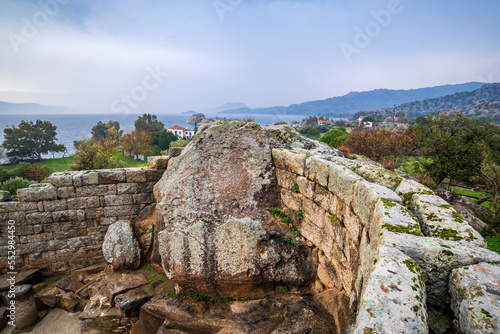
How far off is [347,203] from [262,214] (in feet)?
7.64

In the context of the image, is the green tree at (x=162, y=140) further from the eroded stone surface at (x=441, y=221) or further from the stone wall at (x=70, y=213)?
the eroded stone surface at (x=441, y=221)

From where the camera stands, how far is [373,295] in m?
1.96

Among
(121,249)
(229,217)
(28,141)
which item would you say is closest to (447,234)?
(229,217)

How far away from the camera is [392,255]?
7.56ft

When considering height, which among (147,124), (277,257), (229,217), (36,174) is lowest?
(36,174)

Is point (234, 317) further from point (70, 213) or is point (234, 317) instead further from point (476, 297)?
point (70, 213)

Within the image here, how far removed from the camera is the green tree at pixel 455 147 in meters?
17.0

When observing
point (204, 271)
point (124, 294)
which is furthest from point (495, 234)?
point (124, 294)

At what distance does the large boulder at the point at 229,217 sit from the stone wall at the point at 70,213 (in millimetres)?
2056

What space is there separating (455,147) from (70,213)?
22360 millimetres

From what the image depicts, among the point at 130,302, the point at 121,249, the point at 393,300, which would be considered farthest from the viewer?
the point at 121,249

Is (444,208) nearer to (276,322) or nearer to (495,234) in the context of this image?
(276,322)

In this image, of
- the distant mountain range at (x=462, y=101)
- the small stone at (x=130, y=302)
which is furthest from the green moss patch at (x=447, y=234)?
the distant mountain range at (x=462, y=101)

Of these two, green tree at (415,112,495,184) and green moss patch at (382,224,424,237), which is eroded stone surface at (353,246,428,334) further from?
green tree at (415,112,495,184)
